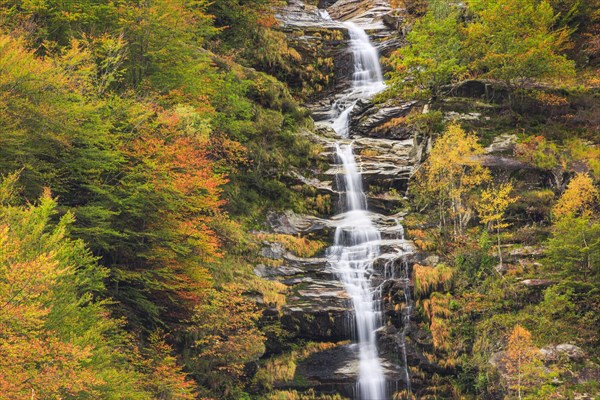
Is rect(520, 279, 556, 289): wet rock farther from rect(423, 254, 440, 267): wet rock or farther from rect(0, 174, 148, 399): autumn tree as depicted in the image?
rect(0, 174, 148, 399): autumn tree

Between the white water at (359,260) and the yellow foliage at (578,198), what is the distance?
8237mm

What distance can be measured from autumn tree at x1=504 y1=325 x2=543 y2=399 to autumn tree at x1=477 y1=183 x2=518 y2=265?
4461 millimetres

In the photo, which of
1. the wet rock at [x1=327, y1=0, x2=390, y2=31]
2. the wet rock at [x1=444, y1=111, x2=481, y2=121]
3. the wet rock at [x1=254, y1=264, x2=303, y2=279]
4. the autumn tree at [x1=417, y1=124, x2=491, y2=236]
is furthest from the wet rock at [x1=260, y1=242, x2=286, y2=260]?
the wet rock at [x1=327, y1=0, x2=390, y2=31]

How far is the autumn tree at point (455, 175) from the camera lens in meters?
24.0

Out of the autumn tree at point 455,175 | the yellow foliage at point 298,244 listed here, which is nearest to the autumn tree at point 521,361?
the autumn tree at point 455,175

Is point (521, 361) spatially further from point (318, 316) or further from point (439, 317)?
point (318, 316)

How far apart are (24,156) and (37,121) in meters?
1.13

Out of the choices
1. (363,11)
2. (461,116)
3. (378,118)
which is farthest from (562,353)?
(363,11)

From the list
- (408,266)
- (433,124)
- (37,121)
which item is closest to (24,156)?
(37,121)

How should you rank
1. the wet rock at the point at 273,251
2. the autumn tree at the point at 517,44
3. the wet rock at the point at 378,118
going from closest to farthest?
the wet rock at the point at 273,251 → the autumn tree at the point at 517,44 → the wet rock at the point at 378,118

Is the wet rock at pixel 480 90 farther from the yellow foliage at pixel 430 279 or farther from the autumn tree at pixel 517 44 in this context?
the yellow foliage at pixel 430 279

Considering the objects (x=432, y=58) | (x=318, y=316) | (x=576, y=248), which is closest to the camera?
(x=576, y=248)

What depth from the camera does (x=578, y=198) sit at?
21.5 m

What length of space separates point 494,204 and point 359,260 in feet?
21.3
